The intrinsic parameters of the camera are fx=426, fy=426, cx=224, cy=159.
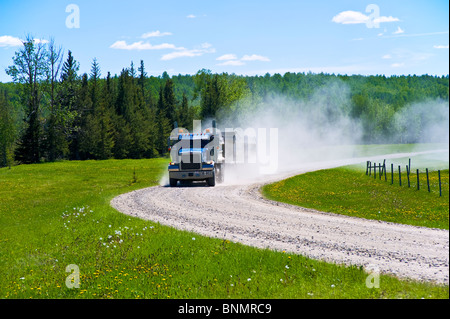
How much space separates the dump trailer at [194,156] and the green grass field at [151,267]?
31.5ft

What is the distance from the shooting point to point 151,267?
13047 millimetres

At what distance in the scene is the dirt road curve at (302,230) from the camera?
12.4 m

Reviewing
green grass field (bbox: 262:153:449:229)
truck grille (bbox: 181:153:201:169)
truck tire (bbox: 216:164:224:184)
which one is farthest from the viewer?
truck tire (bbox: 216:164:224:184)

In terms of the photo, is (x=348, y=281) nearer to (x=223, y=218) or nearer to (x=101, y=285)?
(x=101, y=285)

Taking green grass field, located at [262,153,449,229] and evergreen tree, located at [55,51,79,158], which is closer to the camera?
green grass field, located at [262,153,449,229]

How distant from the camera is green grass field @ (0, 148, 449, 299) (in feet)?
33.8

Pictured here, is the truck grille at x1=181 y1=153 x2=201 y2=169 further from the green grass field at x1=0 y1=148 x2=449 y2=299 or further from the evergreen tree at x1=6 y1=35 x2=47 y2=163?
the evergreen tree at x1=6 y1=35 x2=47 y2=163

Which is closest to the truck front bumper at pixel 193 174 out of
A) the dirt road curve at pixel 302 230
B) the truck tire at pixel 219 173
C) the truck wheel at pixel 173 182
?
the truck wheel at pixel 173 182

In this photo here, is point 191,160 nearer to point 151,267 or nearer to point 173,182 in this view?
point 173,182

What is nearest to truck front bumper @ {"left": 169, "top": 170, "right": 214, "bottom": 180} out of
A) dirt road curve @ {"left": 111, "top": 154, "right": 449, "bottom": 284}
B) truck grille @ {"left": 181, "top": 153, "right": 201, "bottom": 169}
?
truck grille @ {"left": 181, "top": 153, "right": 201, "bottom": 169}

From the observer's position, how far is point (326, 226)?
57.6 ft

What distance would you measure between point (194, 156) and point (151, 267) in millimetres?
17605

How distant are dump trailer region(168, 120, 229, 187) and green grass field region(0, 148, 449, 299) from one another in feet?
31.5
